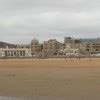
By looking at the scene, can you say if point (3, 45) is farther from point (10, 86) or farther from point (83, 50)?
point (10, 86)

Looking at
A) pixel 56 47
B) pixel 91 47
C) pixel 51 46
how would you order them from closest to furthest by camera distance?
pixel 91 47, pixel 51 46, pixel 56 47

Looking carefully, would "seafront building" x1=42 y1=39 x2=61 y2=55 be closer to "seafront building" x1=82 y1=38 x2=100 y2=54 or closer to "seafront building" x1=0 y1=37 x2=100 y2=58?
"seafront building" x1=0 y1=37 x2=100 y2=58

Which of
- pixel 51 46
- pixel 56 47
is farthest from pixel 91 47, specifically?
pixel 51 46

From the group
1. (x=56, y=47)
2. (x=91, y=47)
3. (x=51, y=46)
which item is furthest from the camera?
(x=56, y=47)

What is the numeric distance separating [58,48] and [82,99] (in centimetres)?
12668

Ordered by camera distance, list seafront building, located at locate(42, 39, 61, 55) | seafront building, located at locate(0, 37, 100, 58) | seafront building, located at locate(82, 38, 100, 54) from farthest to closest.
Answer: seafront building, located at locate(42, 39, 61, 55)
seafront building, located at locate(82, 38, 100, 54)
seafront building, located at locate(0, 37, 100, 58)

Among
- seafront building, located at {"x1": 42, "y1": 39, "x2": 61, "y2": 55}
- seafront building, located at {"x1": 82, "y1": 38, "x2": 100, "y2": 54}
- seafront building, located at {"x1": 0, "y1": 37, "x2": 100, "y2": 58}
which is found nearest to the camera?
seafront building, located at {"x1": 0, "y1": 37, "x2": 100, "y2": 58}

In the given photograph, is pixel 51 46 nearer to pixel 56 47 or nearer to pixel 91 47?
pixel 56 47

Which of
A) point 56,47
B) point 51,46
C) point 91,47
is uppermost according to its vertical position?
point 51,46

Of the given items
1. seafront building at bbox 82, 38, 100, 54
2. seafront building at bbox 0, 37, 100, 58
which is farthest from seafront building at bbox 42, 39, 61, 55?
seafront building at bbox 82, 38, 100, 54

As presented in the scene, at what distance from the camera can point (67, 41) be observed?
144m

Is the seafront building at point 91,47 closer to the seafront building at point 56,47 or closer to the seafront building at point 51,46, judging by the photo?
the seafront building at point 56,47

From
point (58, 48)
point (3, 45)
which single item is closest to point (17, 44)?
point (3, 45)

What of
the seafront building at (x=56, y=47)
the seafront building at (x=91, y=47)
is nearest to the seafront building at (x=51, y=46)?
the seafront building at (x=56, y=47)
